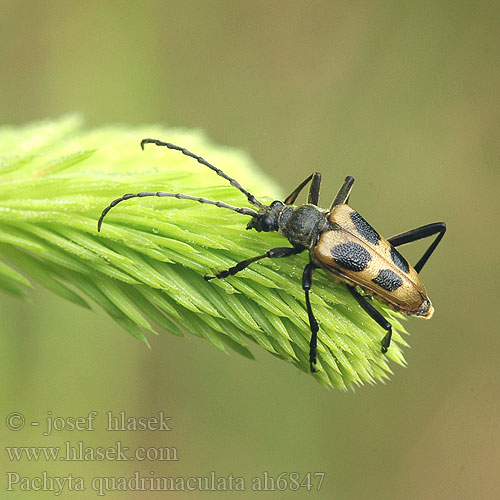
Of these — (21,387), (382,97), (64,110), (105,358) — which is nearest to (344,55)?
(382,97)

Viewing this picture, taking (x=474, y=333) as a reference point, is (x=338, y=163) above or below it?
above

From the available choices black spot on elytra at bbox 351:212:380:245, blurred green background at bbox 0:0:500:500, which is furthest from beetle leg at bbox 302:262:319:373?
blurred green background at bbox 0:0:500:500

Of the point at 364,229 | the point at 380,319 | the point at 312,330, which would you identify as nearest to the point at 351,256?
the point at 364,229

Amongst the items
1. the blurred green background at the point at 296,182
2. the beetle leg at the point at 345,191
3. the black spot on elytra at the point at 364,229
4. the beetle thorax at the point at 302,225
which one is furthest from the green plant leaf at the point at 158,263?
the blurred green background at the point at 296,182

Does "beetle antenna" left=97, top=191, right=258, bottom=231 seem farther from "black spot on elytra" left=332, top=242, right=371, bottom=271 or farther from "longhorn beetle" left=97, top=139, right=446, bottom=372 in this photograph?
"black spot on elytra" left=332, top=242, right=371, bottom=271

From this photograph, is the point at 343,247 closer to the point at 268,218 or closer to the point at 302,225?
the point at 302,225

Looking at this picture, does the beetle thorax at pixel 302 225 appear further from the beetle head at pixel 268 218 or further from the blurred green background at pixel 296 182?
the blurred green background at pixel 296 182

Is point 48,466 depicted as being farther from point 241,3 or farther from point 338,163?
point 241,3
